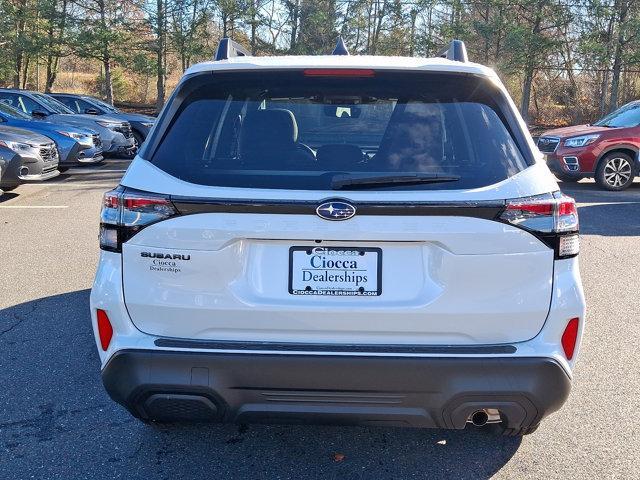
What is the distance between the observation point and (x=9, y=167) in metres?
9.95

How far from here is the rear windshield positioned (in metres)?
2.59

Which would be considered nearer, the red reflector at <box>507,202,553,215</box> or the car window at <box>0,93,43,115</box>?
the red reflector at <box>507,202,553,215</box>

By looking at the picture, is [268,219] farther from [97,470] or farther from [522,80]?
[522,80]

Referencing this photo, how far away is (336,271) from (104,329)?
3.24 ft

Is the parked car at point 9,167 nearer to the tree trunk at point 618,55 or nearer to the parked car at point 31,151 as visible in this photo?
the parked car at point 31,151

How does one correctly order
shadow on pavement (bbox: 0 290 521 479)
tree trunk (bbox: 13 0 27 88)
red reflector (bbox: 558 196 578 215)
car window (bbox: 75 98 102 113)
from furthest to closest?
tree trunk (bbox: 13 0 27 88) < car window (bbox: 75 98 102 113) < shadow on pavement (bbox: 0 290 521 479) < red reflector (bbox: 558 196 578 215)

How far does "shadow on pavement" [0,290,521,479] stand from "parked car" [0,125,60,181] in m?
7.62

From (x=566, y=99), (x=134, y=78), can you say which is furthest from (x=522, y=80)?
(x=134, y=78)

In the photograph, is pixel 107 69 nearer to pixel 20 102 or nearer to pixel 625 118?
pixel 20 102

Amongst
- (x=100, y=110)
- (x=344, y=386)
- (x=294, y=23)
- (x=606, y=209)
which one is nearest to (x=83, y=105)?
(x=100, y=110)

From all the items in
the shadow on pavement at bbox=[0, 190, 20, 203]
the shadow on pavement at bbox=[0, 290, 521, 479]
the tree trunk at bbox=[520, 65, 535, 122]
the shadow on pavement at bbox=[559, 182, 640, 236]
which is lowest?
the shadow on pavement at bbox=[0, 190, 20, 203]

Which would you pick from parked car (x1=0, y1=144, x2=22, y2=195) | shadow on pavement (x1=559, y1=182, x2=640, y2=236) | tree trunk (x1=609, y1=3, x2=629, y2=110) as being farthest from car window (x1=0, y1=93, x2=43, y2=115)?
tree trunk (x1=609, y1=3, x2=629, y2=110)

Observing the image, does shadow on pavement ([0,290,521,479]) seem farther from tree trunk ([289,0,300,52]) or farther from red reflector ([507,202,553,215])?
tree trunk ([289,0,300,52])

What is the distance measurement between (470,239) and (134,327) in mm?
1348
